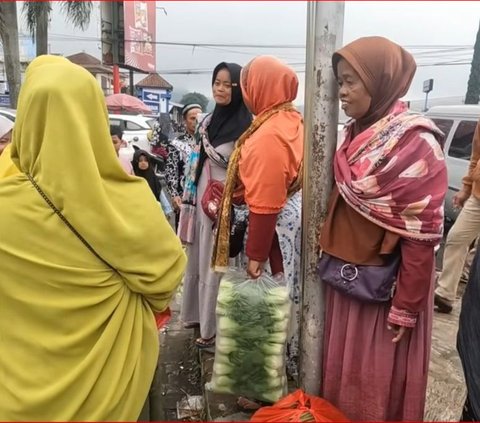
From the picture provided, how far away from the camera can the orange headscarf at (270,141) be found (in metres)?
1.95

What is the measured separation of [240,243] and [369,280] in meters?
0.83

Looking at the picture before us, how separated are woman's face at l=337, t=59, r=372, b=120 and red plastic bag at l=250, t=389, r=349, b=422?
3.42ft

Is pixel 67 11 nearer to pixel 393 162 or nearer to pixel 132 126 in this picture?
pixel 132 126

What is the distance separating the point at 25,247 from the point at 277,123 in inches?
47.9

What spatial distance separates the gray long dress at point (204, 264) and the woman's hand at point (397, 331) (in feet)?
3.75

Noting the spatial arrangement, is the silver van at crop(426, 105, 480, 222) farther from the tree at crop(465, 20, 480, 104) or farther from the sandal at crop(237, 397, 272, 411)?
the tree at crop(465, 20, 480, 104)

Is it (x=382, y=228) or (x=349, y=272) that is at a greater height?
(x=382, y=228)

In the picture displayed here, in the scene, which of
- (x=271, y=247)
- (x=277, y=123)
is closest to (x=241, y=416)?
(x=271, y=247)

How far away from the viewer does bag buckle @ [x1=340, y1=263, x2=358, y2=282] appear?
1.62 metres

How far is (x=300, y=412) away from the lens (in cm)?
157

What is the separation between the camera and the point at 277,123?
204 cm

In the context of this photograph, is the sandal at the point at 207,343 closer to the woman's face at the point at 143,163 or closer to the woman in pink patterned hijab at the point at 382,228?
the woman in pink patterned hijab at the point at 382,228

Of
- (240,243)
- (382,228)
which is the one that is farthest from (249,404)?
(382,228)

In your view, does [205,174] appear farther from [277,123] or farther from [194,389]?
[194,389]
